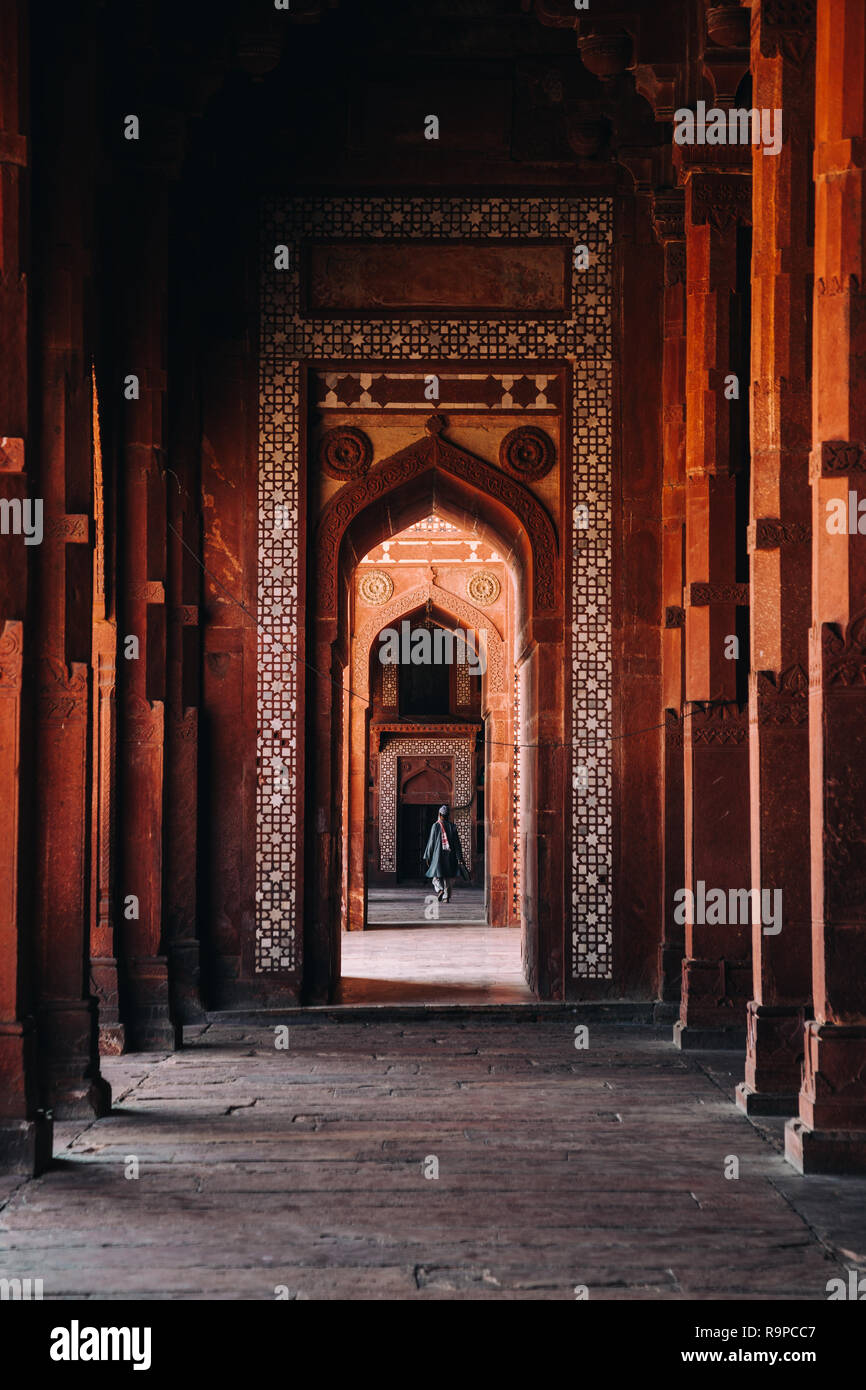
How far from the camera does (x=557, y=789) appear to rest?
972 cm

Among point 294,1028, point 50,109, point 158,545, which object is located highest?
point 50,109

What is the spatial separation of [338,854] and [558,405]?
360 cm

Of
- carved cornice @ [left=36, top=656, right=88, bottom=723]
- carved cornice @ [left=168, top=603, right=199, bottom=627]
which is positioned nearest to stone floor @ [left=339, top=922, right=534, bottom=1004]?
carved cornice @ [left=168, top=603, right=199, bottom=627]

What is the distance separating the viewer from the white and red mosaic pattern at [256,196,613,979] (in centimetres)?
968

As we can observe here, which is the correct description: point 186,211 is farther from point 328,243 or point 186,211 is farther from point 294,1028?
point 294,1028

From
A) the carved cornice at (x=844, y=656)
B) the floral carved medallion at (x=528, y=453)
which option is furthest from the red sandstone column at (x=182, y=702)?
the carved cornice at (x=844, y=656)

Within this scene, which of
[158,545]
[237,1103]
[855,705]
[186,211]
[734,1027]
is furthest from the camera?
[186,211]

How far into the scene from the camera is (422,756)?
28141mm

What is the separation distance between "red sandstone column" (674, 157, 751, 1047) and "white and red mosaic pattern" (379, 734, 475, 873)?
1956 centimetres

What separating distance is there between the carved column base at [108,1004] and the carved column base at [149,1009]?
0.09 m

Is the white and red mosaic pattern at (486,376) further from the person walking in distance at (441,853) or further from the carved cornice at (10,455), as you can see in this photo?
the person walking in distance at (441,853)

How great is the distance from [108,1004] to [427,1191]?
365cm

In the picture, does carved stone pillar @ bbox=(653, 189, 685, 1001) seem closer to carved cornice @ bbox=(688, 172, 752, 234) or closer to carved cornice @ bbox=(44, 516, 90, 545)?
carved cornice @ bbox=(688, 172, 752, 234)
